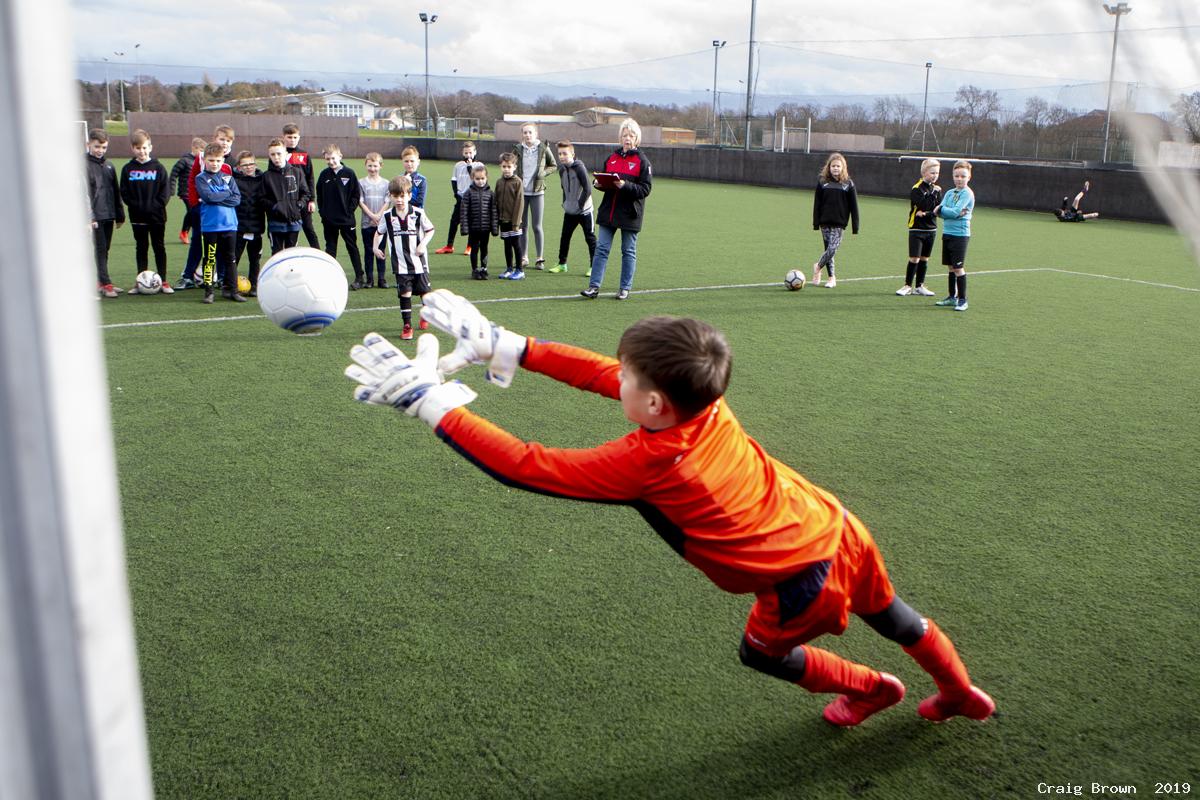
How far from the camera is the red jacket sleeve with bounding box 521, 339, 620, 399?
304cm

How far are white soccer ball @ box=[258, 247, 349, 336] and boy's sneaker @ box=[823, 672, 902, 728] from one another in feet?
12.2

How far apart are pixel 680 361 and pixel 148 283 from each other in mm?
10017

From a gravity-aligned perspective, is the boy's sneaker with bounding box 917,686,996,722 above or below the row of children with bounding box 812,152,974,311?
below

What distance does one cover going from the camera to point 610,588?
4.15 m

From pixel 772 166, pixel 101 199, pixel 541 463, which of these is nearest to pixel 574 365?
pixel 541 463

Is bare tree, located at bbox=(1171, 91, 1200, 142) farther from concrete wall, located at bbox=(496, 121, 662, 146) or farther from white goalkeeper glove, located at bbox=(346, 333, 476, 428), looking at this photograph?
concrete wall, located at bbox=(496, 121, 662, 146)

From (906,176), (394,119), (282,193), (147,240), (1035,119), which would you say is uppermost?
(394,119)

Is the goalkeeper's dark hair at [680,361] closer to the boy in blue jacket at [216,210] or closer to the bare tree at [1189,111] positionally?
the bare tree at [1189,111]

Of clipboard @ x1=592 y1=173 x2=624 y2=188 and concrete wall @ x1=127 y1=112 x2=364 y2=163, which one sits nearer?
clipboard @ x1=592 y1=173 x2=624 y2=188

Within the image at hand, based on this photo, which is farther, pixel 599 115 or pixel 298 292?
pixel 599 115

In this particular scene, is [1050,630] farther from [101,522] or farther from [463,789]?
[101,522]

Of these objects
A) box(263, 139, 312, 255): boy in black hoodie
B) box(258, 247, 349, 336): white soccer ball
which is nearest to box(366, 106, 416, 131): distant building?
box(263, 139, 312, 255): boy in black hoodie

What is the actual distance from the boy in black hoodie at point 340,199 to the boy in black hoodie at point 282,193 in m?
0.32

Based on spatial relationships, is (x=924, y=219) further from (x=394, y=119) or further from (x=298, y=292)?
(x=394, y=119)
